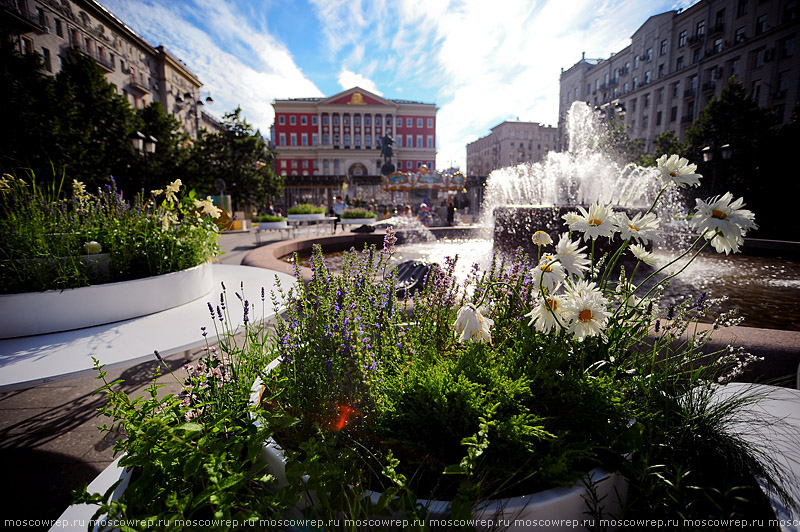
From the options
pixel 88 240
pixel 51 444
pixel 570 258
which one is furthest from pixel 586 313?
pixel 88 240

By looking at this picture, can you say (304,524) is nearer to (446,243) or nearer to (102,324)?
(102,324)

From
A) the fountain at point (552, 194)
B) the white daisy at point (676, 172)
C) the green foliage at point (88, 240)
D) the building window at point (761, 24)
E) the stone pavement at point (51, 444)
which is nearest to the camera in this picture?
the white daisy at point (676, 172)

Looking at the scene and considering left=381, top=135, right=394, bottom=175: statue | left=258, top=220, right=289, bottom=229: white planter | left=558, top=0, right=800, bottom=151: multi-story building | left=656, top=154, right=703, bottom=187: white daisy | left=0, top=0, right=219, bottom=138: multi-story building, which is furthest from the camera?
left=381, top=135, right=394, bottom=175: statue

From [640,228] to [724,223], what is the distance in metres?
0.27

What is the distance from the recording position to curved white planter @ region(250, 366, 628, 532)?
92 centimetres

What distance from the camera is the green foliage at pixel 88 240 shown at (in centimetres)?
240

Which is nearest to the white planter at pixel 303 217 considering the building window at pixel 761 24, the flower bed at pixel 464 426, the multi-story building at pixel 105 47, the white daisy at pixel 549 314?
the multi-story building at pixel 105 47

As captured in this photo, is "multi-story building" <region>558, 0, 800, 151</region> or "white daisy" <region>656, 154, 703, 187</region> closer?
"white daisy" <region>656, 154, 703, 187</region>

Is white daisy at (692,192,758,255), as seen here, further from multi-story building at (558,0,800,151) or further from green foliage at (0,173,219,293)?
multi-story building at (558,0,800,151)

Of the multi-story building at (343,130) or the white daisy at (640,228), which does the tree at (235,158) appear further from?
the multi-story building at (343,130)

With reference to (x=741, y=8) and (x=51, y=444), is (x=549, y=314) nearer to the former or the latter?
(x=51, y=444)

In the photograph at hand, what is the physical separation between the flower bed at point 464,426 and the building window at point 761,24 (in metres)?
43.7

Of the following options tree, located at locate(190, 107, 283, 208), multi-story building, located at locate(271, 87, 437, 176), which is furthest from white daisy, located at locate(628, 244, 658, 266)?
multi-story building, located at locate(271, 87, 437, 176)

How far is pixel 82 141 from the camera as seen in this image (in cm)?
1516
